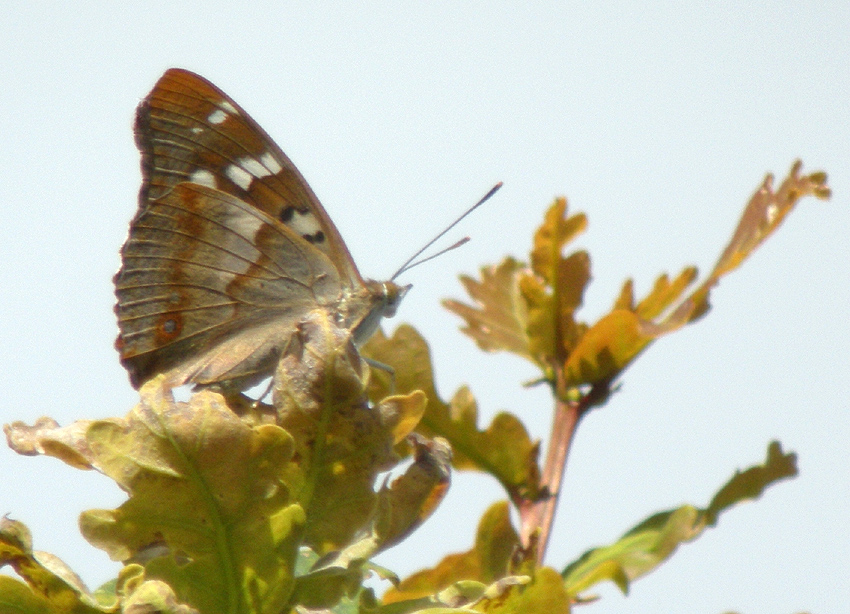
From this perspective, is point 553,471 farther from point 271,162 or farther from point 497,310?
point 271,162

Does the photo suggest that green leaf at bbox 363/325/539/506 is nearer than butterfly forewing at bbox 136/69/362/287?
Yes

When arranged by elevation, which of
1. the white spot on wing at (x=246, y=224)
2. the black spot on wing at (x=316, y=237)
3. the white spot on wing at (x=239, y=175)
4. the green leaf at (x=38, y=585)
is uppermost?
the white spot on wing at (x=239, y=175)

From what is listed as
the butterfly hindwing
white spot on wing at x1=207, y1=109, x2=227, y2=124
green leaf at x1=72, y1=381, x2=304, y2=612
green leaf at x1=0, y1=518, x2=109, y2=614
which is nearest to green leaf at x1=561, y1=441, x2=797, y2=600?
green leaf at x1=72, y1=381, x2=304, y2=612

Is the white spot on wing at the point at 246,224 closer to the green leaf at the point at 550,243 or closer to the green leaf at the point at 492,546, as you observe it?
the green leaf at the point at 550,243

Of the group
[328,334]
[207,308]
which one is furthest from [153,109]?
[328,334]

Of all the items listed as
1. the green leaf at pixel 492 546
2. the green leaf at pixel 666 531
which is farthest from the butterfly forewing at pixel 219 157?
the green leaf at pixel 666 531

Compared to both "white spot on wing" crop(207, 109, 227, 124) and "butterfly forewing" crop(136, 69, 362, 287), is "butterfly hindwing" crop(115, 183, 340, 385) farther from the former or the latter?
"white spot on wing" crop(207, 109, 227, 124)
